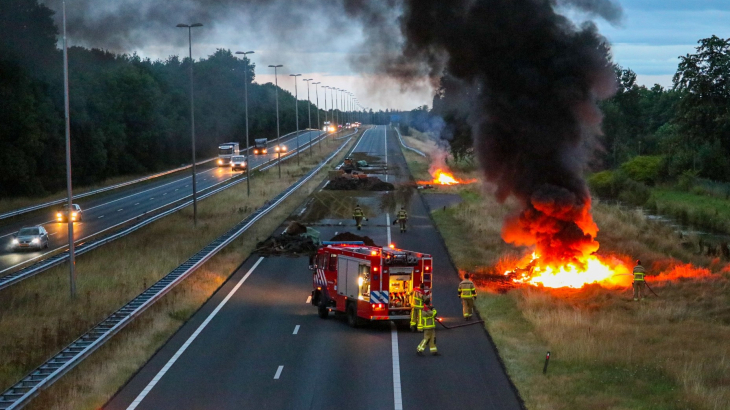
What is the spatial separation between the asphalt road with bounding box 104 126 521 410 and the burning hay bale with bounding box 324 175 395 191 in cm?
4906

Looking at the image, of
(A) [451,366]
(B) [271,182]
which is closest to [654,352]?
(A) [451,366]

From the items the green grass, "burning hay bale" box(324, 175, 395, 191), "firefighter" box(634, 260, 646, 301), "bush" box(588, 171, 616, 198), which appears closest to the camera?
"firefighter" box(634, 260, 646, 301)

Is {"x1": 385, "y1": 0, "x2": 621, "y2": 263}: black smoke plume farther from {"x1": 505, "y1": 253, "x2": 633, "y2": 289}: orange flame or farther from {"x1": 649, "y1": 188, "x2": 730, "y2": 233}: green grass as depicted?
{"x1": 649, "y1": 188, "x2": 730, "y2": 233}: green grass

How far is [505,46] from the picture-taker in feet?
123

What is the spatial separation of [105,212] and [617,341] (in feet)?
175

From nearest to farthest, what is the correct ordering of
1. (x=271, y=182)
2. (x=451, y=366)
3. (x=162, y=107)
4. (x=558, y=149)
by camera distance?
(x=451, y=366) < (x=558, y=149) < (x=271, y=182) < (x=162, y=107)

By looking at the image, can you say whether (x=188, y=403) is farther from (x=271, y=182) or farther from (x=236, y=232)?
(x=271, y=182)

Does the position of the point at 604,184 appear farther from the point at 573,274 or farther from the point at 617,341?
the point at 617,341

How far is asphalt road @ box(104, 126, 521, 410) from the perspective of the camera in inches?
798

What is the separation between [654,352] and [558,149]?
46.4ft

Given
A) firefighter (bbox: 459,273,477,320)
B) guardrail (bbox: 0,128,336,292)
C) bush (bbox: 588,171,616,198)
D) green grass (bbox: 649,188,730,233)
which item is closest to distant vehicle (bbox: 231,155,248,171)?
guardrail (bbox: 0,128,336,292)

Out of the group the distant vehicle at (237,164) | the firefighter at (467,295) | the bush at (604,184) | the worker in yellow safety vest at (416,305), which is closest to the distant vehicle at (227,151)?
the distant vehicle at (237,164)

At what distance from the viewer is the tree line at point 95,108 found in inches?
2936

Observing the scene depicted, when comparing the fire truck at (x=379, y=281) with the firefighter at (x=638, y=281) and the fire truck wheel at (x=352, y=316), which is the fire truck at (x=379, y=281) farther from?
the firefighter at (x=638, y=281)
